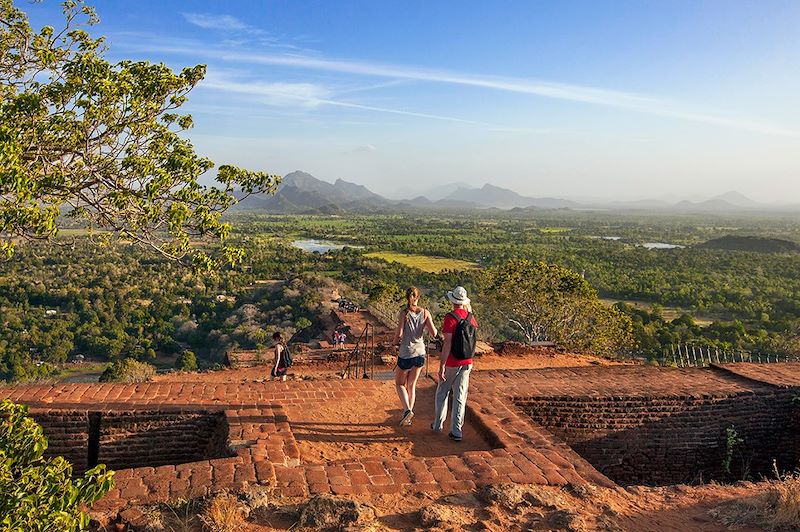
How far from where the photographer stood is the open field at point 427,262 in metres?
48.8

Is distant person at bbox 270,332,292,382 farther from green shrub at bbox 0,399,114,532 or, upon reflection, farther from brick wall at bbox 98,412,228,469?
green shrub at bbox 0,399,114,532

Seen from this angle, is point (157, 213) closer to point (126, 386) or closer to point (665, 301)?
point (126, 386)

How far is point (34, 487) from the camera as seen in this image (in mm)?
2320

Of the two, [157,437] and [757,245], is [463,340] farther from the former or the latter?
[757,245]

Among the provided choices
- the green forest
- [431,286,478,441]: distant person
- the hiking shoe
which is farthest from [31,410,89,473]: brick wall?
[431,286,478,441]: distant person

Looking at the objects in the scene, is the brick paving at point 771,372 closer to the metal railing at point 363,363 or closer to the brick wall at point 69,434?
the metal railing at point 363,363

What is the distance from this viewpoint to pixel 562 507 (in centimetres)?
359

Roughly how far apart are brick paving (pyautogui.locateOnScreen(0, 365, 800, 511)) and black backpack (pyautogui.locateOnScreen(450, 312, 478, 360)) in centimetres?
77

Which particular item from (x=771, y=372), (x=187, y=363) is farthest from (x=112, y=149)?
(x=187, y=363)

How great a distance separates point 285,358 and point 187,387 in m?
1.90

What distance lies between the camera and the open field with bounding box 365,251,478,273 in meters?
48.8

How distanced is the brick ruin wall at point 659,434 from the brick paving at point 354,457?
12 cm

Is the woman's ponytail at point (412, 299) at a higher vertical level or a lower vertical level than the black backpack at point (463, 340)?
higher

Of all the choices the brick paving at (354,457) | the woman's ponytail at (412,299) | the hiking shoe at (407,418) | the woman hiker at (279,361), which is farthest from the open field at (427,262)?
the woman's ponytail at (412,299)
